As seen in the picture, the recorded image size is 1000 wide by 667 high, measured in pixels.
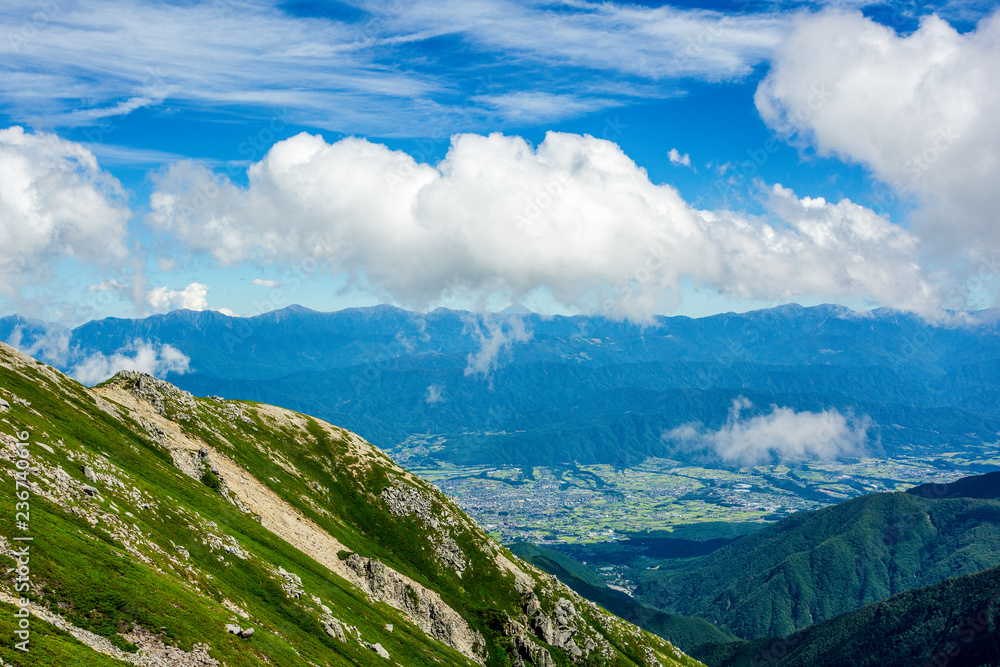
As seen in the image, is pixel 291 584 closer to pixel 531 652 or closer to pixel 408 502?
pixel 531 652

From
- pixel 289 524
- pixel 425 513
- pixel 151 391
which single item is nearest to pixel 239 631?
pixel 289 524

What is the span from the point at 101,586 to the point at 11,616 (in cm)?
1002

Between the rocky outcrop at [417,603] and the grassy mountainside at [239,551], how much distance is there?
38 centimetres

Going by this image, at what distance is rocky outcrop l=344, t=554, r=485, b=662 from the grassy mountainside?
383mm

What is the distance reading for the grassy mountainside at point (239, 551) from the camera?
53.8 m

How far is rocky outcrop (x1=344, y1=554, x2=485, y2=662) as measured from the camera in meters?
130

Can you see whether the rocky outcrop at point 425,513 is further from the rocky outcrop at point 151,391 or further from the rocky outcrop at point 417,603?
the rocky outcrop at point 151,391

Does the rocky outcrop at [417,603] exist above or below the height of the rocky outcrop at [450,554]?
below

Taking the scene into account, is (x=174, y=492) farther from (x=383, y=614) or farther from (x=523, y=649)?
(x=523, y=649)

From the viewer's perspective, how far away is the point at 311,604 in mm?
88250

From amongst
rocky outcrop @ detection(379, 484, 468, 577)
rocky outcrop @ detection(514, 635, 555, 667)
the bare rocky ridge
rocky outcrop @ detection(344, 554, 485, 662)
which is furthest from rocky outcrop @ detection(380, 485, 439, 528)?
rocky outcrop @ detection(514, 635, 555, 667)

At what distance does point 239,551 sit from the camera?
87.2 meters

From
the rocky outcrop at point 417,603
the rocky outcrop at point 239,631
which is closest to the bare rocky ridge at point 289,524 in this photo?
the rocky outcrop at point 417,603

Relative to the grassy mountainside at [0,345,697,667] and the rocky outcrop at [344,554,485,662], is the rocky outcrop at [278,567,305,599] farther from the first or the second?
the rocky outcrop at [344,554,485,662]
